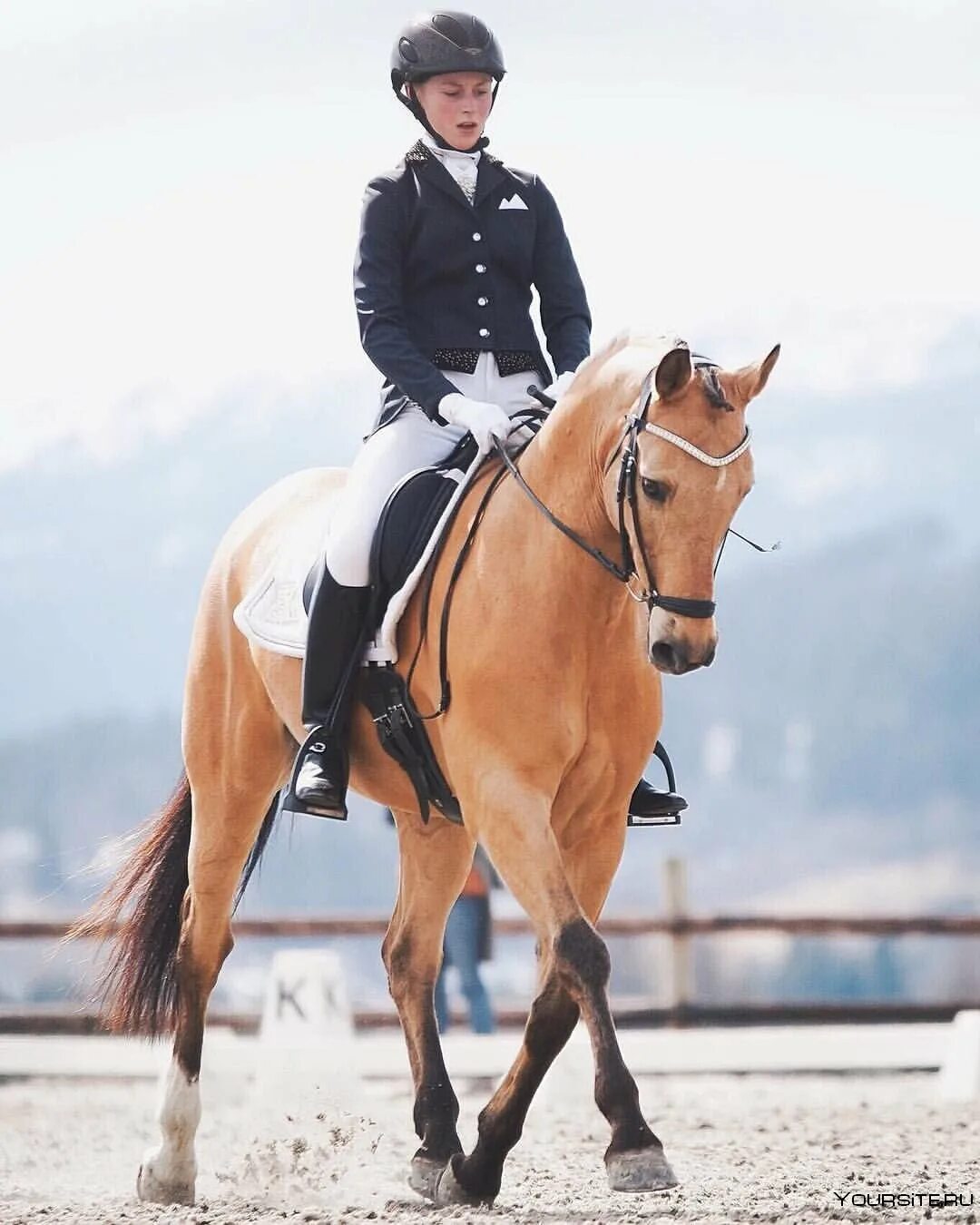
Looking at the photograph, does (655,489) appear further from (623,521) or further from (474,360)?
(474,360)

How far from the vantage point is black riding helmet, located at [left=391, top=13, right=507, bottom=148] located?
5379 mm

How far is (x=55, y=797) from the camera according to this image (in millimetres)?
39938

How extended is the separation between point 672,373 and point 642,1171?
5.92 feet

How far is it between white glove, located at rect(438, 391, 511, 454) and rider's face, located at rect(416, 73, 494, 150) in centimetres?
86

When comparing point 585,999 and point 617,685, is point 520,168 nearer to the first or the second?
point 617,685

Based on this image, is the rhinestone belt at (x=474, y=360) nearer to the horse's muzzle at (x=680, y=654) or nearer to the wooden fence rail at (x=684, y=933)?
the horse's muzzle at (x=680, y=654)

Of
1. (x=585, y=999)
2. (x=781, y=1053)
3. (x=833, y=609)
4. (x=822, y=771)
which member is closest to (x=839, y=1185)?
(x=585, y=999)

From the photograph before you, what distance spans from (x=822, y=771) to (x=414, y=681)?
139ft

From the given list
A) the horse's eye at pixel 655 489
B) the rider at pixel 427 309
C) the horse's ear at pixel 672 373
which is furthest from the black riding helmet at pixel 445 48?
the horse's eye at pixel 655 489

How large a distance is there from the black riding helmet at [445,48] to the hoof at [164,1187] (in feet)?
10.7

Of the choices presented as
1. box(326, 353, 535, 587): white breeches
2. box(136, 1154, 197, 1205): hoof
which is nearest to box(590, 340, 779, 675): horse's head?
box(326, 353, 535, 587): white breeches

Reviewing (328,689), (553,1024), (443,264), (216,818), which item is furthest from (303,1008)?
(553,1024)

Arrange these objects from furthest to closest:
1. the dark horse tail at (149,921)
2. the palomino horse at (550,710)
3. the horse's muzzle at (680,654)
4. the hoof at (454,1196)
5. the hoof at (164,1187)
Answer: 1. the dark horse tail at (149,921)
2. the hoof at (164,1187)
3. the hoof at (454,1196)
4. the palomino horse at (550,710)
5. the horse's muzzle at (680,654)

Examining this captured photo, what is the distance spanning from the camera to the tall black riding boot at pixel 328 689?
17.5 ft
